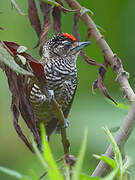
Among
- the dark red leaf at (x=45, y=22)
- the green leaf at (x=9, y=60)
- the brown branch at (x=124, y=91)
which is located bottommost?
the brown branch at (x=124, y=91)

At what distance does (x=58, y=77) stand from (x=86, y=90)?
41 centimetres

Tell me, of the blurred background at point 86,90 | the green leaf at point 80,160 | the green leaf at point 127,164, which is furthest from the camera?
the blurred background at point 86,90

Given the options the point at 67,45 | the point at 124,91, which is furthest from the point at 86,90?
the point at 124,91

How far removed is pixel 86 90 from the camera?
3.87m

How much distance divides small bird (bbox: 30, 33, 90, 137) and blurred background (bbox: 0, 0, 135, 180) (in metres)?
0.13

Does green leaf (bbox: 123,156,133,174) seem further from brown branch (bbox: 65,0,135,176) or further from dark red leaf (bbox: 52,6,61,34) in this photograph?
dark red leaf (bbox: 52,6,61,34)

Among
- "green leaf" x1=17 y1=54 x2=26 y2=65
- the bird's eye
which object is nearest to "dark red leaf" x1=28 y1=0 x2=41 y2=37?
"green leaf" x1=17 y1=54 x2=26 y2=65

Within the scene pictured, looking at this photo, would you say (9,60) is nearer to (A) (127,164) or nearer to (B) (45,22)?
(A) (127,164)

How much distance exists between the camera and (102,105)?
3434 millimetres

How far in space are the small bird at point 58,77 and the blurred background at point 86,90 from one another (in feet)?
0.42

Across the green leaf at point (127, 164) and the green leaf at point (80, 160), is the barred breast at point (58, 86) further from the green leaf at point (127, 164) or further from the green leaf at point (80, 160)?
the green leaf at point (80, 160)

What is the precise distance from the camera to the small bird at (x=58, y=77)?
347cm

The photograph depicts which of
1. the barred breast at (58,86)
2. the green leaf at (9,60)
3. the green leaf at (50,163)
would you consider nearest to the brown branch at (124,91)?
the green leaf at (9,60)

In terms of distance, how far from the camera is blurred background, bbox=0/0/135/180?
128 inches
